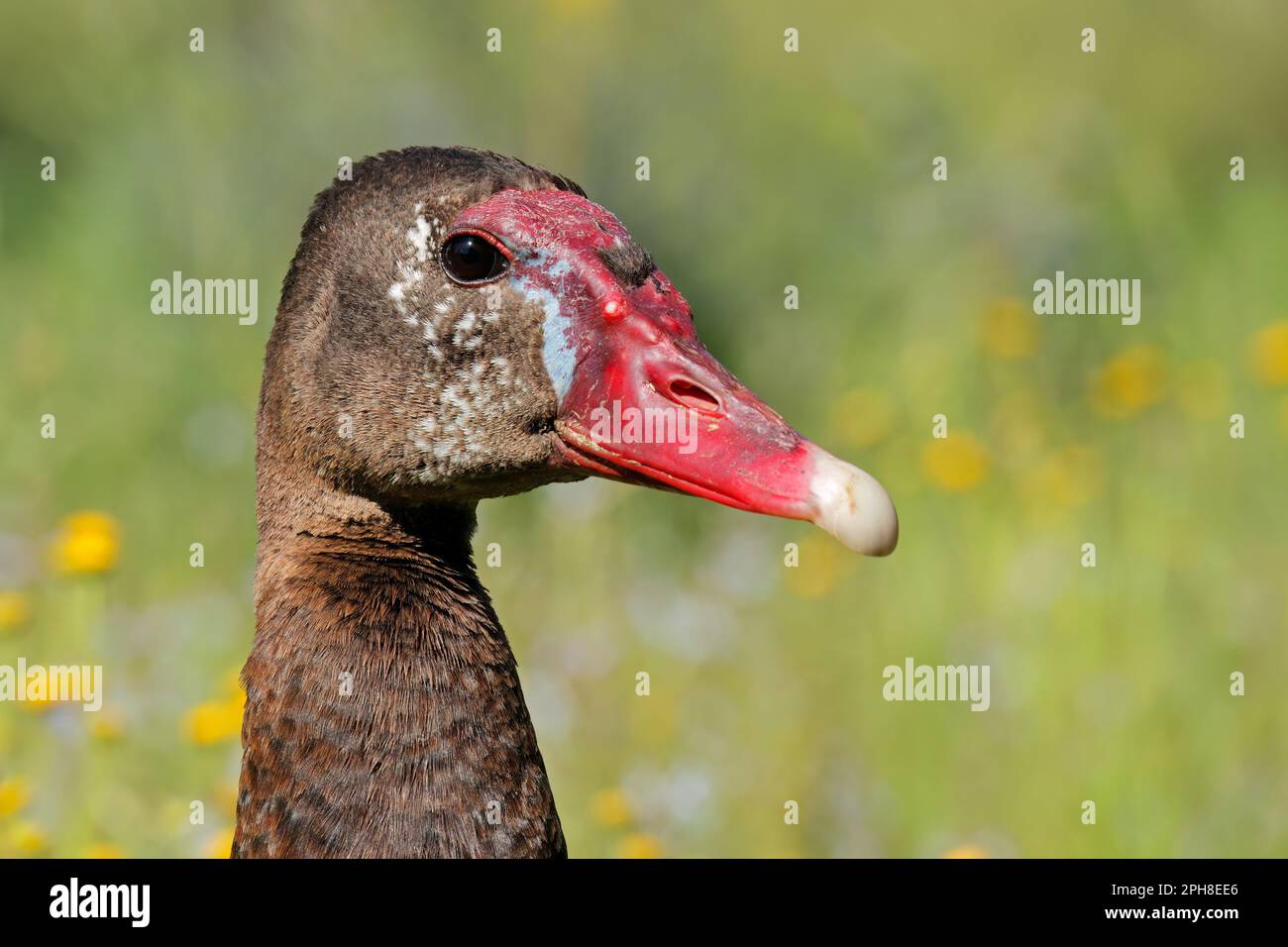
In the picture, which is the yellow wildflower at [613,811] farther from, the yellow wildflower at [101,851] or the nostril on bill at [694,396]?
the nostril on bill at [694,396]

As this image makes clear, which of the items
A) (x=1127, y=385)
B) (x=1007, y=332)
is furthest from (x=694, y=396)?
(x=1007, y=332)

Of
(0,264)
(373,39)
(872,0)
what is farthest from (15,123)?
(872,0)

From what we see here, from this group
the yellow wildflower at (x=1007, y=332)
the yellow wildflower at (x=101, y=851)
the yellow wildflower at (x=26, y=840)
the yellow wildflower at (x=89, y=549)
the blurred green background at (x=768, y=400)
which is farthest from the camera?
the yellow wildflower at (x=1007, y=332)

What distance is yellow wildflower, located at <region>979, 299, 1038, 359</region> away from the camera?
524cm

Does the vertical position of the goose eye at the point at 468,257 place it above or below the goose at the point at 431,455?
above

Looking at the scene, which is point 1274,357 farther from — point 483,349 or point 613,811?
point 483,349

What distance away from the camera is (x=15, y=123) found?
6.32 m

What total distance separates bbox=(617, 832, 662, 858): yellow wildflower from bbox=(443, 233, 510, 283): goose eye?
1466 millimetres

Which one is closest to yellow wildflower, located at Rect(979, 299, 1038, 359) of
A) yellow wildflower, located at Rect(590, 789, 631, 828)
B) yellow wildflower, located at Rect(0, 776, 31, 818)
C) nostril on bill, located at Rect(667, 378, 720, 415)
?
yellow wildflower, located at Rect(590, 789, 631, 828)

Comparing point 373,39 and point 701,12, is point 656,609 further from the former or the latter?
point 701,12

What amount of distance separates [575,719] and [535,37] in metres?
2.92

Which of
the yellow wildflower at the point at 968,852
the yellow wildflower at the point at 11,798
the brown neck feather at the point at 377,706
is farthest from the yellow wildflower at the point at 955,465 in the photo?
the yellow wildflower at the point at 11,798

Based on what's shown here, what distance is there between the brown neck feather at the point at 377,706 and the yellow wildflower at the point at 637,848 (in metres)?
0.86

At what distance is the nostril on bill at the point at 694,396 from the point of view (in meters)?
2.48
